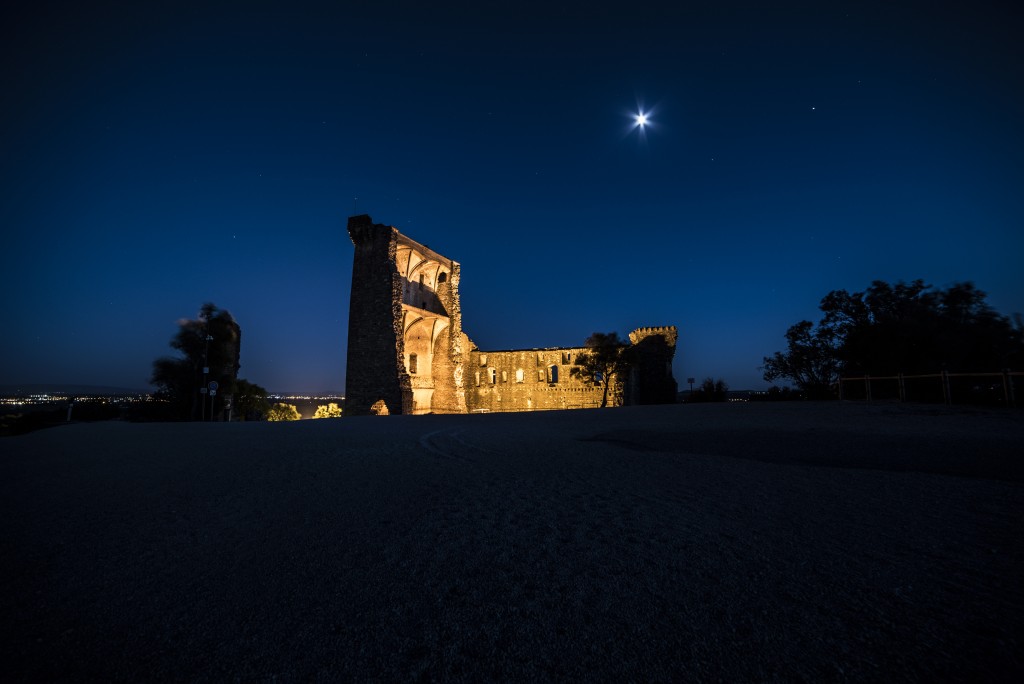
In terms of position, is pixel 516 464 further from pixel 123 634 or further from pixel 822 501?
pixel 123 634

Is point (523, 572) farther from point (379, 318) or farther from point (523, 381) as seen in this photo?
point (523, 381)

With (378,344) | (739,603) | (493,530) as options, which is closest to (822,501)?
(739,603)

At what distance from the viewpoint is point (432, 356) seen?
88.3 ft

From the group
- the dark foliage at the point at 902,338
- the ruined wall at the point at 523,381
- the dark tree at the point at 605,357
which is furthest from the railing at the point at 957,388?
the ruined wall at the point at 523,381

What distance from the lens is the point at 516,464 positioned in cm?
480

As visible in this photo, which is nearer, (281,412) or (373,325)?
(373,325)

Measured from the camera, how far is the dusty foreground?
1.52 m

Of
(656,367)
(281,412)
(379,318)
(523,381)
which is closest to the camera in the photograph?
(379,318)

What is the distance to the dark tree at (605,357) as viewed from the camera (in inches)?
1230

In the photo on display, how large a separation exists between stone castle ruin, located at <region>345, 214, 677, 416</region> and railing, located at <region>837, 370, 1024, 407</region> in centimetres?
1812

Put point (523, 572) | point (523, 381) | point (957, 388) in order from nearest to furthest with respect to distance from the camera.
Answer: point (523, 572) < point (957, 388) < point (523, 381)

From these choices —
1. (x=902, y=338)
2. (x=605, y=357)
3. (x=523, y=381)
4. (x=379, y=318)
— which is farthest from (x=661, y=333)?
(x=379, y=318)

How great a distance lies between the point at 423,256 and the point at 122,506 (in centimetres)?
2300

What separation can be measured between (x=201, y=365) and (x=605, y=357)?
87.7 feet
